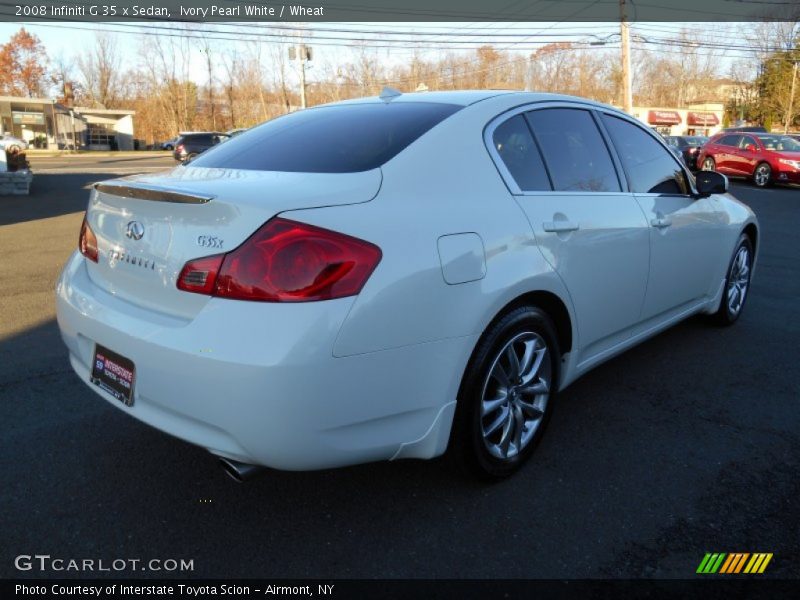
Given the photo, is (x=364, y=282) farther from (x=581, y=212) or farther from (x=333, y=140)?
(x=581, y=212)

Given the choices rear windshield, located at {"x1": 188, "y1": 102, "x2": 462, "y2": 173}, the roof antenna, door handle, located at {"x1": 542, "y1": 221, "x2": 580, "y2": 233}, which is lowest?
door handle, located at {"x1": 542, "y1": 221, "x2": 580, "y2": 233}

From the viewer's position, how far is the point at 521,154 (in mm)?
2873

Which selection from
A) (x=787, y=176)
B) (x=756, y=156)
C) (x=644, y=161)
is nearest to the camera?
(x=644, y=161)

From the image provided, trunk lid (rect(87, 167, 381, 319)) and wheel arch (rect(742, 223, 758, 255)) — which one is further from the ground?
trunk lid (rect(87, 167, 381, 319))

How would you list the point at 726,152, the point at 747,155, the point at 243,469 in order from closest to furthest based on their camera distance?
the point at 243,469 → the point at 747,155 → the point at 726,152

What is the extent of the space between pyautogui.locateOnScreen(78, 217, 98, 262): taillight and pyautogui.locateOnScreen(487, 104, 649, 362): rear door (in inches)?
68.4

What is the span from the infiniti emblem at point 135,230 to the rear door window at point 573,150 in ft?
5.94

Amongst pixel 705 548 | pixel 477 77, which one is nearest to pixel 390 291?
pixel 705 548

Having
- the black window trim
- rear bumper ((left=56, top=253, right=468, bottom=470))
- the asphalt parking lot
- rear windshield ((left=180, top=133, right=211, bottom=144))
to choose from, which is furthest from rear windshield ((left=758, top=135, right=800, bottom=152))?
rear windshield ((left=180, top=133, right=211, bottom=144))

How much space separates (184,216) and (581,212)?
1.80m

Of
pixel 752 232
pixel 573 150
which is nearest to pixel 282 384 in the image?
pixel 573 150

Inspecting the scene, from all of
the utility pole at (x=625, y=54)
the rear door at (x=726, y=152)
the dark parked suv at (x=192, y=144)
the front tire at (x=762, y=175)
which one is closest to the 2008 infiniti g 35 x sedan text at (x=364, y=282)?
the front tire at (x=762, y=175)

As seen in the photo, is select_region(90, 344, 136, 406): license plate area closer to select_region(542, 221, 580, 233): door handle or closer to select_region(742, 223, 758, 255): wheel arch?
select_region(542, 221, 580, 233): door handle

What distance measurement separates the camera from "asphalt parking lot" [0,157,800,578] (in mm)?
2289
